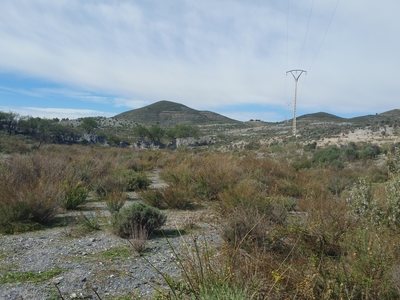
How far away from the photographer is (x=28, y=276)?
6723 millimetres

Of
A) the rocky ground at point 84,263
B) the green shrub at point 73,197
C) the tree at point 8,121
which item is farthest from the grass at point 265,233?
the tree at point 8,121

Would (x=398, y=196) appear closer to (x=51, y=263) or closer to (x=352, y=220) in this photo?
(x=352, y=220)

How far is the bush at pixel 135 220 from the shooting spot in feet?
30.2

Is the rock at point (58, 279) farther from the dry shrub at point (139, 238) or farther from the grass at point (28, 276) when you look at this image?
the dry shrub at point (139, 238)

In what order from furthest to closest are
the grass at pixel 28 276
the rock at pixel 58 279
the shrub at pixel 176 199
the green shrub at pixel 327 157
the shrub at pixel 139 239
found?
the green shrub at pixel 327 157
the shrub at pixel 176 199
the shrub at pixel 139 239
the grass at pixel 28 276
the rock at pixel 58 279

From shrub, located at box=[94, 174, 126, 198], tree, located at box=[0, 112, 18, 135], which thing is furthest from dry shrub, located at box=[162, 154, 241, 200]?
tree, located at box=[0, 112, 18, 135]

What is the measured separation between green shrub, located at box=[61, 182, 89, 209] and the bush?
131 inches

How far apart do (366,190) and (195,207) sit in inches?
252

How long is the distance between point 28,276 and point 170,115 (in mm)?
133514

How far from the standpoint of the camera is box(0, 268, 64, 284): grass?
257 inches

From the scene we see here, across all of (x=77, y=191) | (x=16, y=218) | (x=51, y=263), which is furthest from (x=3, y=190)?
(x=51, y=263)

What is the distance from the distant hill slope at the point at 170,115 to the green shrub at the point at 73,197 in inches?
4553

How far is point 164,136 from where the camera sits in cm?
8256

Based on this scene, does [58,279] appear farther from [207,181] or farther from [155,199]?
[207,181]
